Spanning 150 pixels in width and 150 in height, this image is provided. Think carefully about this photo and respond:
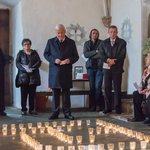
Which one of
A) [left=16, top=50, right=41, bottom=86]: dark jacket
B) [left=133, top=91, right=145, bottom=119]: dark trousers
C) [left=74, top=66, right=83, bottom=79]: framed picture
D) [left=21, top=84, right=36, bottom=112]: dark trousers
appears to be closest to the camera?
[left=133, top=91, right=145, bottom=119]: dark trousers

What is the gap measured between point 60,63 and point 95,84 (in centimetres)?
163

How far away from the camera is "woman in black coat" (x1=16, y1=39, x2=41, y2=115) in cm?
661

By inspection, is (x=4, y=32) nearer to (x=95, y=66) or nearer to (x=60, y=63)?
(x=95, y=66)

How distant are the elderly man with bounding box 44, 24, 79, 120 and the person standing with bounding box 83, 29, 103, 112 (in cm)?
117

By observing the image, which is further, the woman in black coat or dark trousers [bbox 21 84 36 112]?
dark trousers [bbox 21 84 36 112]

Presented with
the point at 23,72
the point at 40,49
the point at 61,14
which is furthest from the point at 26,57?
the point at 61,14

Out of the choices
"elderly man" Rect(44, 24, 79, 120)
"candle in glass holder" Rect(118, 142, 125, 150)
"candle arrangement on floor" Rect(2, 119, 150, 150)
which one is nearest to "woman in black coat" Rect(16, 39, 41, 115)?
"elderly man" Rect(44, 24, 79, 120)

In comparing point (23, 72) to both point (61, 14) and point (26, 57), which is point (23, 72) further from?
point (61, 14)

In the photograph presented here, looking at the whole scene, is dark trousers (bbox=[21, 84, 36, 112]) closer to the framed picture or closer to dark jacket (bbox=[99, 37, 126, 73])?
dark jacket (bbox=[99, 37, 126, 73])

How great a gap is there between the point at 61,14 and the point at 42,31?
716 mm

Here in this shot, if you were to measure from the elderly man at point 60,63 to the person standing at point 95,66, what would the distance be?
1.17m

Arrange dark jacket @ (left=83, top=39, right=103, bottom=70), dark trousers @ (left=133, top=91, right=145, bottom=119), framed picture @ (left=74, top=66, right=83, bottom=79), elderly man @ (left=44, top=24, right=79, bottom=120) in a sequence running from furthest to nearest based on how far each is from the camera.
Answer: framed picture @ (left=74, top=66, right=83, bottom=79), dark jacket @ (left=83, top=39, right=103, bottom=70), elderly man @ (left=44, top=24, right=79, bottom=120), dark trousers @ (left=133, top=91, right=145, bottom=119)

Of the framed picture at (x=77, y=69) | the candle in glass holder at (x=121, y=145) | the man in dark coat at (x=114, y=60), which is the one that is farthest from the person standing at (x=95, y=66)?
the candle in glass holder at (x=121, y=145)

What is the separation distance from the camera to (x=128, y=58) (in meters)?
8.04
